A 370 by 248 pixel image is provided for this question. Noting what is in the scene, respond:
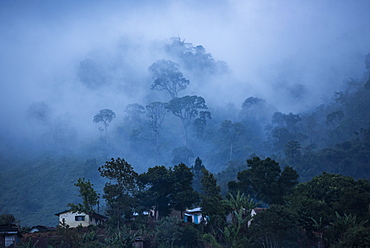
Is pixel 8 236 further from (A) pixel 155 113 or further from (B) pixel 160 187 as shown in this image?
(A) pixel 155 113

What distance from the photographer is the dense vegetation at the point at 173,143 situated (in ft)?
257

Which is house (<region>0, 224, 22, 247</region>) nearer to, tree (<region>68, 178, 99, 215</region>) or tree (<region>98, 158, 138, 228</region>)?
tree (<region>68, 178, 99, 215</region>)

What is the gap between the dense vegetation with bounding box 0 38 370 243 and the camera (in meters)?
78.4

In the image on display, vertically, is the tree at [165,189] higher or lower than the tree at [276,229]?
higher

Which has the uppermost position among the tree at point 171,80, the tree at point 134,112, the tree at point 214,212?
the tree at point 171,80

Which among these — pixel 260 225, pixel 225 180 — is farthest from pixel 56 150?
pixel 260 225

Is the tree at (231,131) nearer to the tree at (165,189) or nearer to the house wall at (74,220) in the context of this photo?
the tree at (165,189)

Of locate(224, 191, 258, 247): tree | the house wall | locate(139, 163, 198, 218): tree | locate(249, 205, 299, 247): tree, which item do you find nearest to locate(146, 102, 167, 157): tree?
the house wall

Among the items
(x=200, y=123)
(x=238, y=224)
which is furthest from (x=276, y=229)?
(x=200, y=123)

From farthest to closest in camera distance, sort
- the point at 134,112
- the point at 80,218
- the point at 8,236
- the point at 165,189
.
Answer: the point at 134,112, the point at 80,218, the point at 165,189, the point at 8,236

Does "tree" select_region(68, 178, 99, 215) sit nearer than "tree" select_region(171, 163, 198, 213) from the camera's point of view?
Yes

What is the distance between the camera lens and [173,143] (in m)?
124

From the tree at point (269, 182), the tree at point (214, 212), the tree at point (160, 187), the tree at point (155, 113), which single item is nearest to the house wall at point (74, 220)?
the tree at point (160, 187)

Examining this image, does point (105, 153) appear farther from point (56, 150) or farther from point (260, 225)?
point (260, 225)
